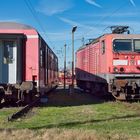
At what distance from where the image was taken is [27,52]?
20156 mm

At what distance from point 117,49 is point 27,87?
20.6ft

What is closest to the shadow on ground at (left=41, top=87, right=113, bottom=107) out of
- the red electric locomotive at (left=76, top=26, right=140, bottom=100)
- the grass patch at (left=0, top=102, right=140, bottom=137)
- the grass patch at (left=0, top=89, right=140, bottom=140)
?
the red electric locomotive at (left=76, top=26, right=140, bottom=100)

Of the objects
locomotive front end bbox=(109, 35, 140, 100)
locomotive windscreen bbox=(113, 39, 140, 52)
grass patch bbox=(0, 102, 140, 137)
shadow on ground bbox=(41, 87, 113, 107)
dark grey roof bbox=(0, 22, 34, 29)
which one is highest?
dark grey roof bbox=(0, 22, 34, 29)

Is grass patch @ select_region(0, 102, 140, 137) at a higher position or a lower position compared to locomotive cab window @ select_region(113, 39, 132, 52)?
lower

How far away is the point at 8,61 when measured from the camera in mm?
19906

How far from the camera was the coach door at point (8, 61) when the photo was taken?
780 inches

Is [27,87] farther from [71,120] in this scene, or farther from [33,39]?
[71,120]

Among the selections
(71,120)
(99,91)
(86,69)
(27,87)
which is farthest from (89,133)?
(86,69)

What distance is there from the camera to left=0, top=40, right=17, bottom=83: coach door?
19812 mm

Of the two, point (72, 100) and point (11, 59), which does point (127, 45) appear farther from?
point (11, 59)

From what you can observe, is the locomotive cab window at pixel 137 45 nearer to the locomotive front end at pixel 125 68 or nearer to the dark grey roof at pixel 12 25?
the locomotive front end at pixel 125 68

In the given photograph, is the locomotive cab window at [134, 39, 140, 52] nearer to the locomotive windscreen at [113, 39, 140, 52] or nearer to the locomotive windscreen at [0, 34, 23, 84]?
the locomotive windscreen at [113, 39, 140, 52]

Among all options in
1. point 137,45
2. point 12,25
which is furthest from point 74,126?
point 137,45

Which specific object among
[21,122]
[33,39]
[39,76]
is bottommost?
[21,122]
